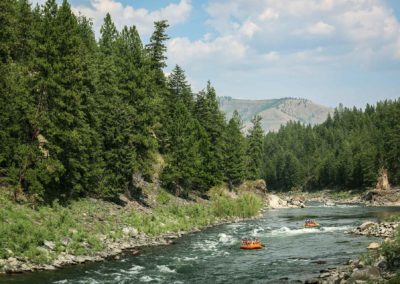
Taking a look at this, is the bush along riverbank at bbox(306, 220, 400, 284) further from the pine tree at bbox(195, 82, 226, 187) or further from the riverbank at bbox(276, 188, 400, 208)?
the riverbank at bbox(276, 188, 400, 208)

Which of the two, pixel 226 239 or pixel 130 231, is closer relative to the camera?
pixel 130 231

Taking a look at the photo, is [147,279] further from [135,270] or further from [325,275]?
[325,275]

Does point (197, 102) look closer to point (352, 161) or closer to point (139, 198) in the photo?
point (139, 198)

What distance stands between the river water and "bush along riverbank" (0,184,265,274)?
1.60 metres

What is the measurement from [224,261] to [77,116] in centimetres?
1976

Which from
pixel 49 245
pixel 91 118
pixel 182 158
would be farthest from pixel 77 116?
pixel 182 158

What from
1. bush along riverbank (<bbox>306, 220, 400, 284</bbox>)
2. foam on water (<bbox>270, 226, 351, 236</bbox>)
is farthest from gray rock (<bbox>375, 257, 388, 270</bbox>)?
foam on water (<bbox>270, 226, 351, 236</bbox>)

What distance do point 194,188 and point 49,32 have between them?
138 ft

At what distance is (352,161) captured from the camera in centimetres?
14150

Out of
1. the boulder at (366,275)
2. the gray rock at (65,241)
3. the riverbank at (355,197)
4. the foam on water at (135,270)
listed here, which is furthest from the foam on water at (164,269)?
the riverbank at (355,197)

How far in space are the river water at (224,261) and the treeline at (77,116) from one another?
11223mm

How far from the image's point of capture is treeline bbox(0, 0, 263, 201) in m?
38.9

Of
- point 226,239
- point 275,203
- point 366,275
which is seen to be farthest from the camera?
point 275,203

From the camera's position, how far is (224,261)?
35.8 m
